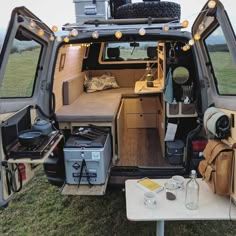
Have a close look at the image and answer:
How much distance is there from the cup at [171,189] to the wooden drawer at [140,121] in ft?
9.15

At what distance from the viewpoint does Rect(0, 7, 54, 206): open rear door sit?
2012 mm

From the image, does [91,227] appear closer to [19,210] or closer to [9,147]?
[19,210]

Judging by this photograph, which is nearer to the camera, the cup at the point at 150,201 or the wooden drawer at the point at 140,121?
the cup at the point at 150,201

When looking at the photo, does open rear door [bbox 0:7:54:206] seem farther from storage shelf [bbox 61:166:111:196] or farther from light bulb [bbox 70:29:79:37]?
storage shelf [bbox 61:166:111:196]

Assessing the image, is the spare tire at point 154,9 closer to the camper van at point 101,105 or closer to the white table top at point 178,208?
the camper van at point 101,105

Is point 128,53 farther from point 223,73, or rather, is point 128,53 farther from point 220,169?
point 220,169

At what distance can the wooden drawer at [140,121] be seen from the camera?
188 inches

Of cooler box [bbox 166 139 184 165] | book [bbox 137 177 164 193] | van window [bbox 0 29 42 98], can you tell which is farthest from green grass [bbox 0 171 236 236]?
van window [bbox 0 29 42 98]

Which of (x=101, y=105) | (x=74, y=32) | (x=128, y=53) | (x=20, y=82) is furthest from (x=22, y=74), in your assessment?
(x=128, y=53)

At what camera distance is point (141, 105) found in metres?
4.74

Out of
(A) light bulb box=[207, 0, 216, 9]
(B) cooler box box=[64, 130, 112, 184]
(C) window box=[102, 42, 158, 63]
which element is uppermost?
(A) light bulb box=[207, 0, 216, 9]

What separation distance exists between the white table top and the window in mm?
3191

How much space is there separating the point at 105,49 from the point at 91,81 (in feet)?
2.22

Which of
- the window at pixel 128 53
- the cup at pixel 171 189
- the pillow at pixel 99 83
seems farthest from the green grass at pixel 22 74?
the window at pixel 128 53
